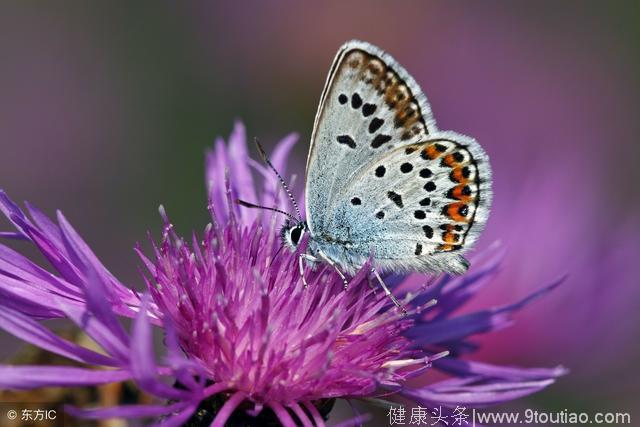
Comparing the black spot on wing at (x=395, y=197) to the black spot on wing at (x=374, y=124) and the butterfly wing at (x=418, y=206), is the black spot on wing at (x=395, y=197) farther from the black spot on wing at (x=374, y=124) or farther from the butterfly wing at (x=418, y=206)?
the black spot on wing at (x=374, y=124)

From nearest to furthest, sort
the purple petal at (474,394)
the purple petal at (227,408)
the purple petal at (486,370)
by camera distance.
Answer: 1. the purple petal at (227,408)
2. the purple petal at (474,394)
3. the purple petal at (486,370)

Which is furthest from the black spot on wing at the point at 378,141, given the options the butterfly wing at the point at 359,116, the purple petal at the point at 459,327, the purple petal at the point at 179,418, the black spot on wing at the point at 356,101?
the purple petal at the point at 179,418

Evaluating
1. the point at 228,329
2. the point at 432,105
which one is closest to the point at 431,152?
the point at 228,329

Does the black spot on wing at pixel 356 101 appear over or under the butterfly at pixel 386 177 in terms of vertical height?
over

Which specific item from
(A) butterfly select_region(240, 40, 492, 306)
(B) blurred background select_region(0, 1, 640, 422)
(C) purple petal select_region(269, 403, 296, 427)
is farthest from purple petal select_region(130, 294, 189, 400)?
(B) blurred background select_region(0, 1, 640, 422)

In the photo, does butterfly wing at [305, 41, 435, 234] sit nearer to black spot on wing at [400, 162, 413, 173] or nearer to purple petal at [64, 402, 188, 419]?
black spot on wing at [400, 162, 413, 173]

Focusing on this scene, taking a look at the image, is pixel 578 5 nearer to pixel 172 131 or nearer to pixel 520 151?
pixel 520 151

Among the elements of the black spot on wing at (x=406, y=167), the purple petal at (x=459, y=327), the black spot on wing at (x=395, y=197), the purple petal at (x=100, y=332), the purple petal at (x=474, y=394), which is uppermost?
the black spot on wing at (x=406, y=167)

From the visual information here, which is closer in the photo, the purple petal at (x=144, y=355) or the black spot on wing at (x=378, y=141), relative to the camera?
the purple petal at (x=144, y=355)
